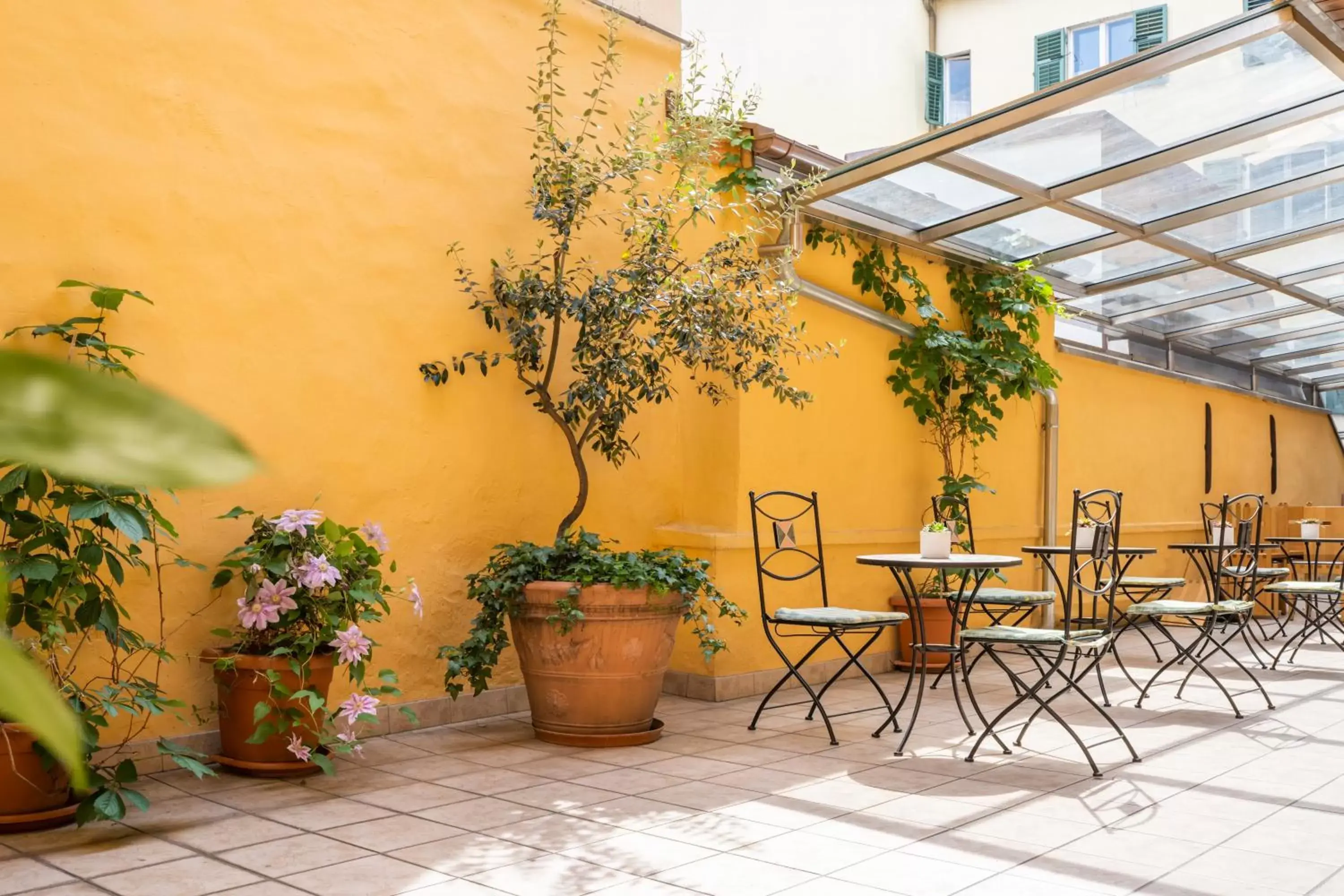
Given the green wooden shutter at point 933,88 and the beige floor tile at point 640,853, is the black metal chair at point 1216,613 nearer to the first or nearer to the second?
the beige floor tile at point 640,853

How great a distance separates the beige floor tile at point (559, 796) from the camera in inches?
145

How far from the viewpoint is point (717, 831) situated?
11.2ft

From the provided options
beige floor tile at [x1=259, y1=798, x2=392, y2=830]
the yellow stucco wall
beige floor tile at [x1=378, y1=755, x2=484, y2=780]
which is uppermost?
the yellow stucco wall

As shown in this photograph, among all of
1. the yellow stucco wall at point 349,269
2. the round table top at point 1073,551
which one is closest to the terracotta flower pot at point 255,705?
the yellow stucco wall at point 349,269

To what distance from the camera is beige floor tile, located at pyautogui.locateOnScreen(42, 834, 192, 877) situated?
116 inches

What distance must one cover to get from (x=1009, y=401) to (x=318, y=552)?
204 inches

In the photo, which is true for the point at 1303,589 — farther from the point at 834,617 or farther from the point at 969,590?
the point at 834,617

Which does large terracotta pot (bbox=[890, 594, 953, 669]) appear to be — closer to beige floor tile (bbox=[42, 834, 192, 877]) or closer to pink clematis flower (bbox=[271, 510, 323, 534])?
pink clematis flower (bbox=[271, 510, 323, 534])

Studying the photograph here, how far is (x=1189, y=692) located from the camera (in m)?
6.07

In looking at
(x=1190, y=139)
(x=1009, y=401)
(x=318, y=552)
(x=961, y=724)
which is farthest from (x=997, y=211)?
(x=318, y=552)

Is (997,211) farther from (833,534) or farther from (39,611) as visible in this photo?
(39,611)

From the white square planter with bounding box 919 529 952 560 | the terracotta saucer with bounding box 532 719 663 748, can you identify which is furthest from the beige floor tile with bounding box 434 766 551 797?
the white square planter with bounding box 919 529 952 560

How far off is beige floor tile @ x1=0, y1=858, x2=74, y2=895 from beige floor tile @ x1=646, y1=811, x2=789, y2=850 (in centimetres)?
151

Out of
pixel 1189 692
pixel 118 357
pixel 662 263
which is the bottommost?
pixel 1189 692
